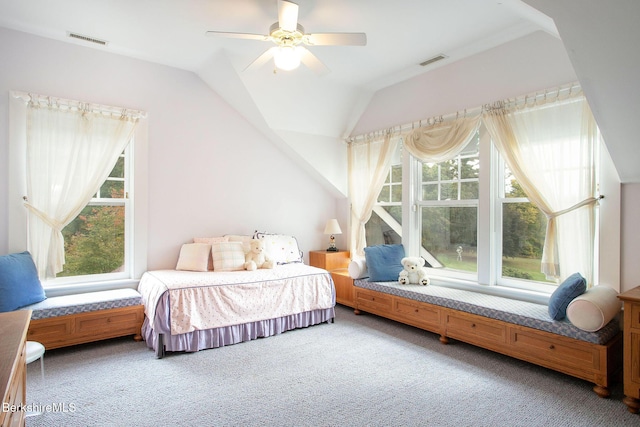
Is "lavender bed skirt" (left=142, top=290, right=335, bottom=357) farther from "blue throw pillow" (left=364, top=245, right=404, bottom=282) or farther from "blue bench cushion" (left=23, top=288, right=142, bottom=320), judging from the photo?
"blue throw pillow" (left=364, top=245, right=404, bottom=282)

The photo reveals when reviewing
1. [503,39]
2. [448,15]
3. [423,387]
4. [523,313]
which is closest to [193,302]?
[423,387]

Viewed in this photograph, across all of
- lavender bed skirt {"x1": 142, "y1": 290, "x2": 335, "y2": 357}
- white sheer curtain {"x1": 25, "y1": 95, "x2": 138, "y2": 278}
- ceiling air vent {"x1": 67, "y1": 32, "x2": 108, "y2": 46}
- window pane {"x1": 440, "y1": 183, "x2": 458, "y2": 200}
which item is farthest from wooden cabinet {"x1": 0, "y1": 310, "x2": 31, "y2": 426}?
window pane {"x1": 440, "y1": 183, "x2": 458, "y2": 200}

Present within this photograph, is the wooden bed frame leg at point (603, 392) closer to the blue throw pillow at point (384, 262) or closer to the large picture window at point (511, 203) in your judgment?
the large picture window at point (511, 203)

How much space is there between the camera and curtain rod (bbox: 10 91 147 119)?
327 cm

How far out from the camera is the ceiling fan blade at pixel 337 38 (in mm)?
2653

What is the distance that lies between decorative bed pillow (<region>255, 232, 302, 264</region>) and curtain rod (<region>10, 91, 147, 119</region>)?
1.98 meters

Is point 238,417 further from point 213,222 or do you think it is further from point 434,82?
point 434,82

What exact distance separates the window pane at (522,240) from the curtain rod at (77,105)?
402 cm

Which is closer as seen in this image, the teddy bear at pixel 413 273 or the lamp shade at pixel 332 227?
the teddy bear at pixel 413 273

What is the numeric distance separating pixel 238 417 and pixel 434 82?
3812mm

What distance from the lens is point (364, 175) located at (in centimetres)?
502

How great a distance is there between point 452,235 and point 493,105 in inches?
57.2

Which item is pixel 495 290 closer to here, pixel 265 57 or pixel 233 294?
pixel 233 294

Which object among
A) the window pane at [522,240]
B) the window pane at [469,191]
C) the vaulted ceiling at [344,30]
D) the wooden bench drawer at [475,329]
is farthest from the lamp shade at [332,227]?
the window pane at [522,240]
